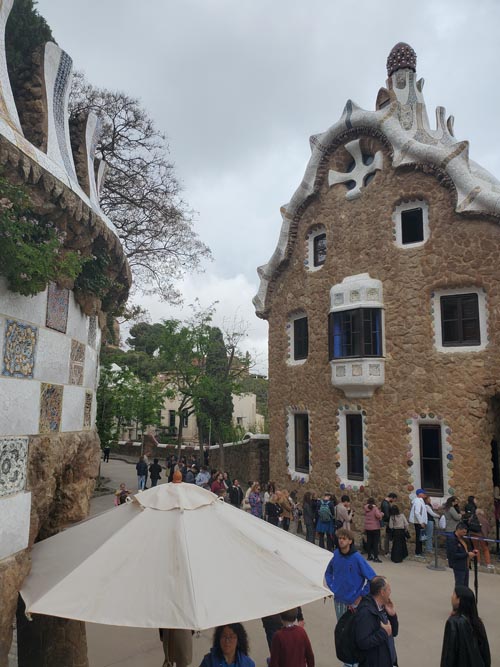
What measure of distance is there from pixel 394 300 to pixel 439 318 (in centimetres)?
117

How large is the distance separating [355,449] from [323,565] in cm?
963

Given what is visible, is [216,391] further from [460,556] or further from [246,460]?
[460,556]

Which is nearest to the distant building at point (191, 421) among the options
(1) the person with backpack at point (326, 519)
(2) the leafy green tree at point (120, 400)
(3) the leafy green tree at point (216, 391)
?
(3) the leafy green tree at point (216, 391)

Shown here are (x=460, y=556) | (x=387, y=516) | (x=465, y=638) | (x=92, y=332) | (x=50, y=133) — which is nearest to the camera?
(x=465, y=638)

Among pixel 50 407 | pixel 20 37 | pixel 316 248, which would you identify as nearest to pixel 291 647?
pixel 50 407

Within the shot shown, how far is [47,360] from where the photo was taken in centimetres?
431

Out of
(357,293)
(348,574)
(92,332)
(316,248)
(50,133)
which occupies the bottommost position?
(348,574)

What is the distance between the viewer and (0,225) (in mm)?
3332

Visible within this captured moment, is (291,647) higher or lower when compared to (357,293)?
lower

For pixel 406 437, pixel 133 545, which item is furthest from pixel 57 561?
pixel 406 437

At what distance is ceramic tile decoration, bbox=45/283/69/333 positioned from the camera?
436 centimetres

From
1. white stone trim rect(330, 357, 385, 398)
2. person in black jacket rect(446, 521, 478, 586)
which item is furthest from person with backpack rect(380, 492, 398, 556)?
person in black jacket rect(446, 521, 478, 586)

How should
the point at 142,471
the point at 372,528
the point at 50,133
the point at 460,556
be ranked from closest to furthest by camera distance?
1. the point at 50,133
2. the point at 460,556
3. the point at 372,528
4. the point at 142,471

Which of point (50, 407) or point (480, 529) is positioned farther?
point (480, 529)
